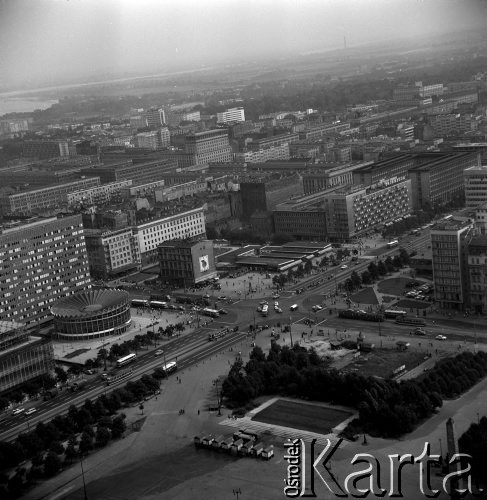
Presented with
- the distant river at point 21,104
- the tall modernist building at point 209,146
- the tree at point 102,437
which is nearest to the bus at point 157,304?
the tree at point 102,437

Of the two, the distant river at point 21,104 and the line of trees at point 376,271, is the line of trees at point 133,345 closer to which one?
the line of trees at point 376,271

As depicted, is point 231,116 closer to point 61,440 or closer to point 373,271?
point 373,271

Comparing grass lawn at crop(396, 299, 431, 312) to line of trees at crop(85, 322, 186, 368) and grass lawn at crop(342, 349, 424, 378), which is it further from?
line of trees at crop(85, 322, 186, 368)

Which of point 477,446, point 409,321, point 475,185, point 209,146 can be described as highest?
point 209,146

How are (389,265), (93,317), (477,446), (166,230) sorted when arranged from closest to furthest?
(477,446) < (93,317) < (389,265) < (166,230)

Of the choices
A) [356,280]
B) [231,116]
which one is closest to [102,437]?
[356,280]

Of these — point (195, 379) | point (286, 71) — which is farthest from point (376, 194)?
point (286, 71)
